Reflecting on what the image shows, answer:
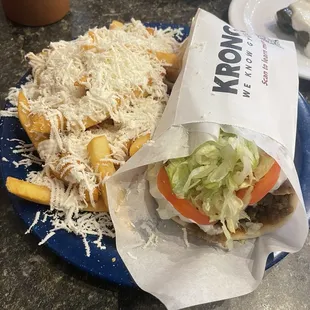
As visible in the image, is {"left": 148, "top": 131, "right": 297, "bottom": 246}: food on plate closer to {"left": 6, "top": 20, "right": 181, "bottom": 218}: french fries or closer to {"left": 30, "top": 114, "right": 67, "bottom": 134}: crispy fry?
{"left": 6, "top": 20, "right": 181, "bottom": 218}: french fries

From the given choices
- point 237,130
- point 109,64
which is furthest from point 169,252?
point 109,64

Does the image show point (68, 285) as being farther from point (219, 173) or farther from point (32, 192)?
point (219, 173)

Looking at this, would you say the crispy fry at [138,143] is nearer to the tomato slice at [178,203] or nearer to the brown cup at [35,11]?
the tomato slice at [178,203]

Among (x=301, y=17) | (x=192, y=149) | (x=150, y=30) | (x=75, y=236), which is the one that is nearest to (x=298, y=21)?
(x=301, y=17)

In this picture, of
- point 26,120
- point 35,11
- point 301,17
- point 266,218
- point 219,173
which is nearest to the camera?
point 219,173

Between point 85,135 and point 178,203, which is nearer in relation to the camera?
point 178,203

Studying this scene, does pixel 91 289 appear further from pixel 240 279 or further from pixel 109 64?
pixel 109 64
